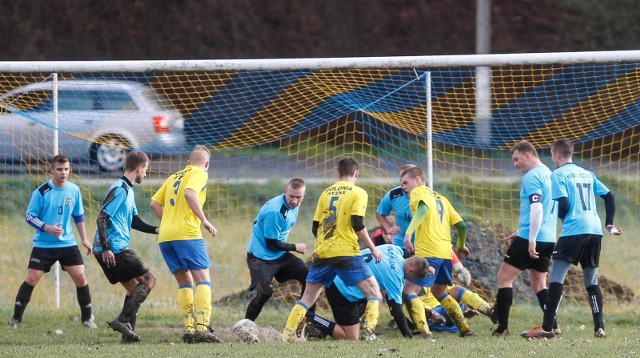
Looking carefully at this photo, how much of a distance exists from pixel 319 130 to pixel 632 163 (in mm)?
4138

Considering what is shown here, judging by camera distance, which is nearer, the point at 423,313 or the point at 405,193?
the point at 423,313

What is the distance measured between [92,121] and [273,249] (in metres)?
3.29

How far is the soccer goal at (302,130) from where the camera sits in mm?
11695

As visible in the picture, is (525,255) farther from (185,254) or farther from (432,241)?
(185,254)

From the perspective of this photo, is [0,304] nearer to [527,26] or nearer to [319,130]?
[319,130]

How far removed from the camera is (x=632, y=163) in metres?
13.4

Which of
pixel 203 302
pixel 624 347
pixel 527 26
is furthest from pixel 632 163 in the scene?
pixel 527 26

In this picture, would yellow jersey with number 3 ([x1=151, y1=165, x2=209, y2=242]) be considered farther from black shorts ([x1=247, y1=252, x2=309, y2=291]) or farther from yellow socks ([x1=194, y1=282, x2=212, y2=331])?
black shorts ([x1=247, y1=252, x2=309, y2=291])

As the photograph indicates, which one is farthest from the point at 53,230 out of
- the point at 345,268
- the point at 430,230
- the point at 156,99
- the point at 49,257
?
the point at 430,230

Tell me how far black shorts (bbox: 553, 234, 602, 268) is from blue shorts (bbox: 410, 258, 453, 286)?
3.53 ft

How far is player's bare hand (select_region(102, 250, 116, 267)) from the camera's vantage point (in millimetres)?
9492

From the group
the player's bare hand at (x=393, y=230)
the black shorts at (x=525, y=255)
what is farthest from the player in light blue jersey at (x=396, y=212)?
the black shorts at (x=525, y=255)

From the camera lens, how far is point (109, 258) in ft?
31.1

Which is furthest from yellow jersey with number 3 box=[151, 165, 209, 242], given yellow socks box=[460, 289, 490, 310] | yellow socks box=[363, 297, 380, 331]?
yellow socks box=[460, 289, 490, 310]
